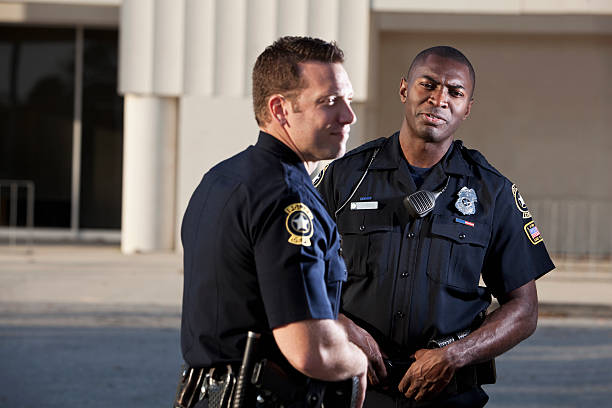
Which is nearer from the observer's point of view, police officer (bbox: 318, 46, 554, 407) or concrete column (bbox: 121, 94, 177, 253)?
police officer (bbox: 318, 46, 554, 407)

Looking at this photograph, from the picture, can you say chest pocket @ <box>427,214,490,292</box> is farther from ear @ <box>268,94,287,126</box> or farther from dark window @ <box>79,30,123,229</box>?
dark window @ <box>79,30,123,229</box>

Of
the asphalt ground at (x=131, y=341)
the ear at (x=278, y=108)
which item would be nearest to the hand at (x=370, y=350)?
the ear at (x=278, y=108)

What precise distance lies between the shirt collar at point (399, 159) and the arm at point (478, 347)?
0.47 m

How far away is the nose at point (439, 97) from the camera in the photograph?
10.3 feet

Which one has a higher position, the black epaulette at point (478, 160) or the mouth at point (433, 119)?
the mouth at point (433, 119)

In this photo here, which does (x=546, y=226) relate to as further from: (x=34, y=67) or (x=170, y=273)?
(x=34, y=67)

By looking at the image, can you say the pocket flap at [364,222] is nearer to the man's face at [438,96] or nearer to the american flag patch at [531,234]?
the man's face at [438,96]

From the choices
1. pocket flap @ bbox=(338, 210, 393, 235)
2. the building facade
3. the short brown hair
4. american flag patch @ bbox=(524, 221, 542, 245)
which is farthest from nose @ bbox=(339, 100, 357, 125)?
the building facade

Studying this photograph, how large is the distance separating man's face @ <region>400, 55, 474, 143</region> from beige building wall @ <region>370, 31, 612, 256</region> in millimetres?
10903

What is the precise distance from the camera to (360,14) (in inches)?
485

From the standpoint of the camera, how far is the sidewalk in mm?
9094

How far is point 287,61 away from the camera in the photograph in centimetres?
239

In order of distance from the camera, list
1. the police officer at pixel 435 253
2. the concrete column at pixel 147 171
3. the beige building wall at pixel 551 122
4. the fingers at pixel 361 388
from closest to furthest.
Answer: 1. the fingers at pixel 361 388
2. the police officer at pixel 435 253
3. the concrete column at pixel 147 171
4. the beige building wall at pixel 551 122

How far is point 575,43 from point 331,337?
1267 cm
